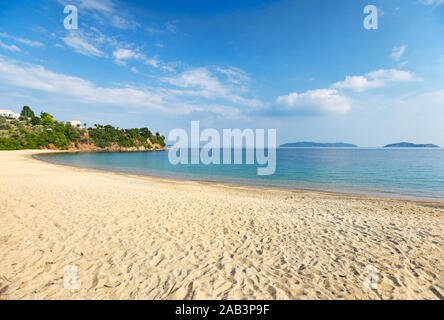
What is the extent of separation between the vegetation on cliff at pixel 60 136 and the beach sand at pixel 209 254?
8748 cm

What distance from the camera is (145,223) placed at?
732cm

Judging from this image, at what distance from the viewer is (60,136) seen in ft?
283

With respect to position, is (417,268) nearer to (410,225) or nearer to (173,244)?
(410,225)

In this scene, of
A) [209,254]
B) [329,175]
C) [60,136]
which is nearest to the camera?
[209,254]

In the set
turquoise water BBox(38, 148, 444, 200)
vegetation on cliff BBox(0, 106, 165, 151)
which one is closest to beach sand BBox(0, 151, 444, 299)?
turquoise water BBox(38, 148, 444, 200)

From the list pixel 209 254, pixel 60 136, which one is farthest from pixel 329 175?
pixel 60 136

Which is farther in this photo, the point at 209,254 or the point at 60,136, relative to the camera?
the point at 60,136

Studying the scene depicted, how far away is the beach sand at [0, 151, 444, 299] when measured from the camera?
12.6 ft

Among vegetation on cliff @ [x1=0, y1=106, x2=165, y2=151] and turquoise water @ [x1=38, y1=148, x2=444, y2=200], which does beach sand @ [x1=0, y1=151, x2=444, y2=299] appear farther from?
vegetation on cliff @ [x1=0, y1=106, x2=165, y2=151]

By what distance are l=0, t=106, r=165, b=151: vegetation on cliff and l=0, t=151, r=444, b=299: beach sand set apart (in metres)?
87.5

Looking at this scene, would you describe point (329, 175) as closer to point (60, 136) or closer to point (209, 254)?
point (209, 254)

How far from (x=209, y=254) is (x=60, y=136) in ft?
368
